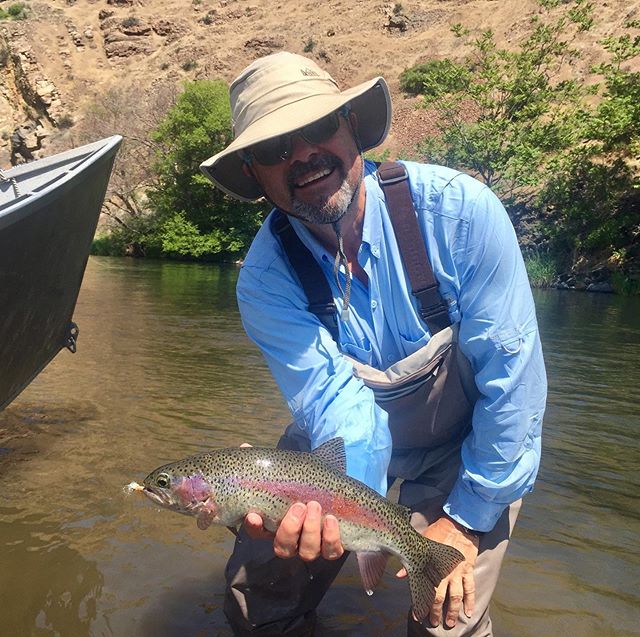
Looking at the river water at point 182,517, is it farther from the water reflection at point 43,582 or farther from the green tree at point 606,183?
the green tree at point 606,183

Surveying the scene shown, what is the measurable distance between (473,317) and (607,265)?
1020 inches

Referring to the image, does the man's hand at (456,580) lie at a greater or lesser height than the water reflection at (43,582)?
greater

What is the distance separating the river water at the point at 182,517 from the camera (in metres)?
3.50

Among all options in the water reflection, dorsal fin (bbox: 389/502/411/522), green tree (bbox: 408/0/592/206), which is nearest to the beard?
dorsal fin (bbox: 389/502/411/522)

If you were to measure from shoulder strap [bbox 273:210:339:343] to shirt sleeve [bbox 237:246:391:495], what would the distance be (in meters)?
0.04

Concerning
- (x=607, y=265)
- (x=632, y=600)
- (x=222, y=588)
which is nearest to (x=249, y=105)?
(x=222, y=588)

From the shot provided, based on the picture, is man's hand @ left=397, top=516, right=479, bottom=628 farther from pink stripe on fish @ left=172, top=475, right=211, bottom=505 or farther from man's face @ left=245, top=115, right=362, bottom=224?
man's face @ left=245, top=115, right=362, bottom=224

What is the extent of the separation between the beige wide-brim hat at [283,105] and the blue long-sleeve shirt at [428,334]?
317 mm

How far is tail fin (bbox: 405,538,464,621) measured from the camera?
2605 mm

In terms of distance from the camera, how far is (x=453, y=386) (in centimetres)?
300

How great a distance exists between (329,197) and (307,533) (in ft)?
4.46

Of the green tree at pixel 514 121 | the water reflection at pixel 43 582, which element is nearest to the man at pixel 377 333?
the water reflection at pixel 43 582

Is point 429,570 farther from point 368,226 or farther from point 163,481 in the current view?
point 368,226

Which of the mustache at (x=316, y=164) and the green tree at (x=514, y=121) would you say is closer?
the mustache at (x=316, y=164)
